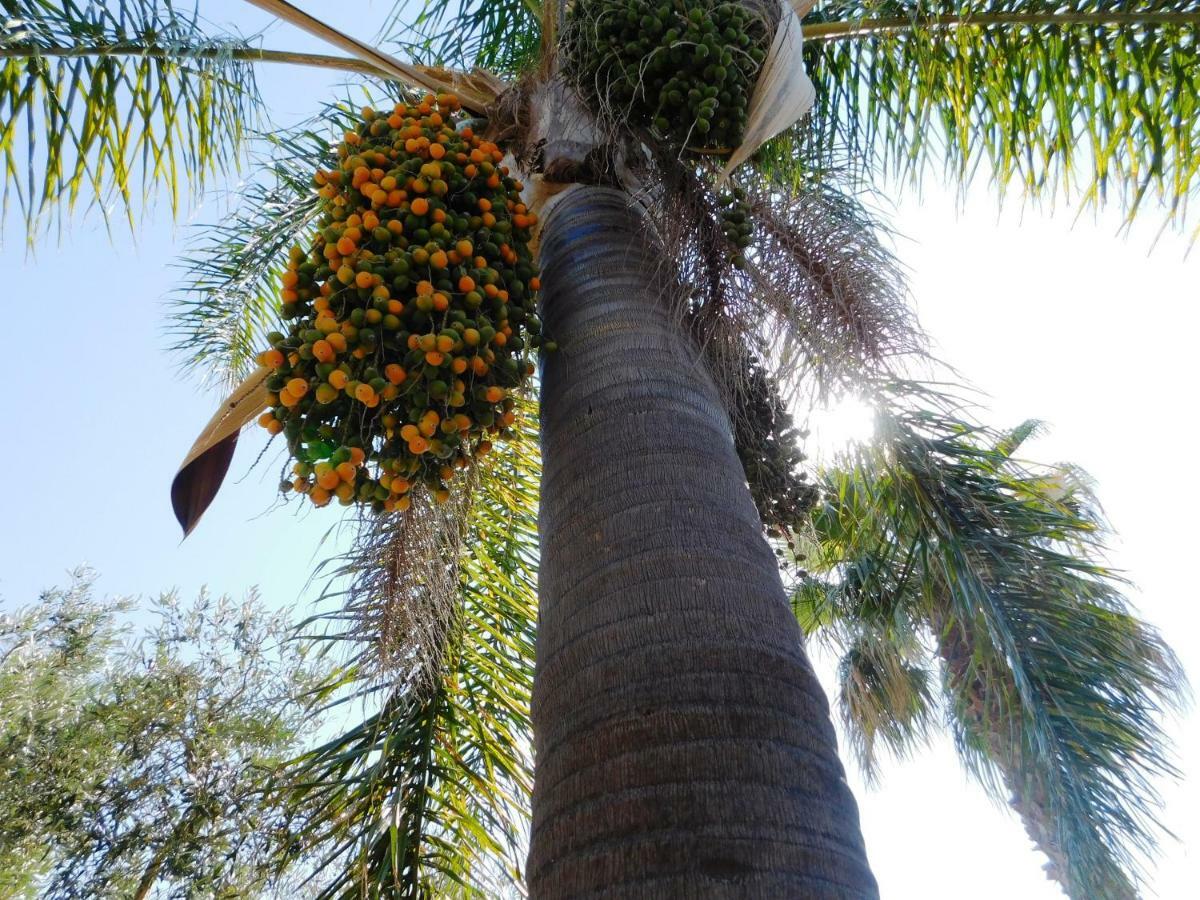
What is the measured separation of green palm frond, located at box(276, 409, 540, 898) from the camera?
2574 mm

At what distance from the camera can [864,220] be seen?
3.38m

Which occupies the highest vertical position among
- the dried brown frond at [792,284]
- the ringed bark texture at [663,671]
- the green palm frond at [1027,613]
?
the dried brown frond at [792,284]

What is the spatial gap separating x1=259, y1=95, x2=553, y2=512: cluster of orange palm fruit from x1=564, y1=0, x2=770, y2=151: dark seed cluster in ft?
2.09

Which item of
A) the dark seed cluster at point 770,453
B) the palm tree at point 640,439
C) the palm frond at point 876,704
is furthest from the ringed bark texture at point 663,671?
the palm frond at point 876,704

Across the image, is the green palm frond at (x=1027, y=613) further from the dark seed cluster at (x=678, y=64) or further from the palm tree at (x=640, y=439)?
the dark seed cluster at (x=678, y=64)

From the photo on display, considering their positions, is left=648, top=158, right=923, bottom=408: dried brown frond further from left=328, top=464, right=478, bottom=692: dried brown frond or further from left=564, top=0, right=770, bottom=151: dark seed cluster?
left=328, top=464, right=478, bottom=692: dried brown frond

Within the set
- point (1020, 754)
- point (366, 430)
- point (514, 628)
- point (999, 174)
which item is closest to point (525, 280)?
point (366, 430)

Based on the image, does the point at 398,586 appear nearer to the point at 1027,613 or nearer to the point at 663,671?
the point at 663,671

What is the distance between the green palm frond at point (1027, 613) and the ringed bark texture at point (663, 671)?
3.81 feet

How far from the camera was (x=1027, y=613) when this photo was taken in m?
3.01

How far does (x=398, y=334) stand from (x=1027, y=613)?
2.29 m

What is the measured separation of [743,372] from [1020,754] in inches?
73.5

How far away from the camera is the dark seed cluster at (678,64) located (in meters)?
2.40

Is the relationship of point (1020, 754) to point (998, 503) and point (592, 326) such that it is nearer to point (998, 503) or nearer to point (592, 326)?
point (998, 503)
